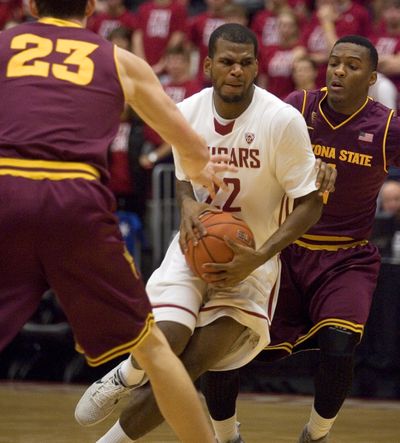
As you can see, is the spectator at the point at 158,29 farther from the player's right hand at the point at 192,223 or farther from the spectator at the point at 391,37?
the player's right hand at the point at 192,223

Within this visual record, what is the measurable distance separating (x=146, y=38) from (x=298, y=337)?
625cm

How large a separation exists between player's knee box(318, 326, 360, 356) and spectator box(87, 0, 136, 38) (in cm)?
677

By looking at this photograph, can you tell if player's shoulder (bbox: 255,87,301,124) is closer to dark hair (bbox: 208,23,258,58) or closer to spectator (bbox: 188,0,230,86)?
dark hair (bbox: 208,23,258,58)

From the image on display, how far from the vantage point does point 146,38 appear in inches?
452

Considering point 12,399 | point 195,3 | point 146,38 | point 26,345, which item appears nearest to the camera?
point 12,399

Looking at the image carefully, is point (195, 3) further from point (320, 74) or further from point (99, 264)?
point (99, 264)

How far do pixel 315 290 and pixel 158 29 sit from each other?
20.2 feet

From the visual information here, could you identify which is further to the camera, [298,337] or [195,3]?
[195,3]

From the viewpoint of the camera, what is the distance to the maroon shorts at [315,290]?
5.62m

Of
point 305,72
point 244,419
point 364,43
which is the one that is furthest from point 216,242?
point 305,72

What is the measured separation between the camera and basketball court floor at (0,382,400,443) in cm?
666


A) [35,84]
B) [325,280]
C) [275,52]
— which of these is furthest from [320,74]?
[35,84]

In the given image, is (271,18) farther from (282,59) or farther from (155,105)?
(155,105)

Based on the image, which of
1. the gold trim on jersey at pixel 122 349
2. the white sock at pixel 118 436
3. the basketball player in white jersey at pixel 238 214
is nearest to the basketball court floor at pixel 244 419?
the white sock at pixel 118 436
